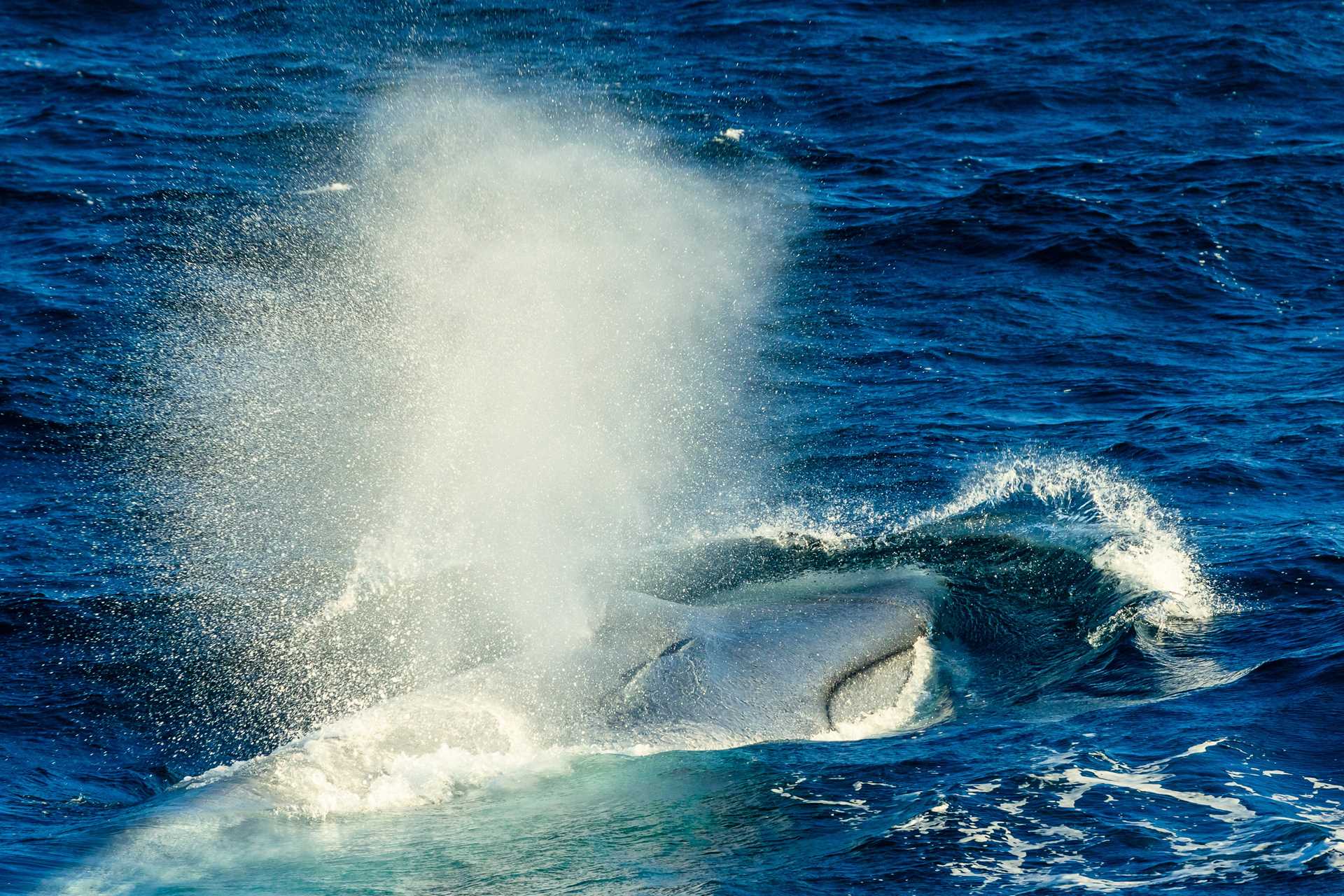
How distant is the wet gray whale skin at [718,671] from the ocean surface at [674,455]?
0.21 ft

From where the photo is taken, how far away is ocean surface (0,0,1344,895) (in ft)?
47.3

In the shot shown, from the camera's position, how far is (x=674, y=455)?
2488 cm

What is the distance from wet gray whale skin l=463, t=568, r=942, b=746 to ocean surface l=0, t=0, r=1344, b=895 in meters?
0.06

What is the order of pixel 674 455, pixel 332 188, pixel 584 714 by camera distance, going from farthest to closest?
1. pixel 332 188
2. pixel 674 455
3. pixel 584 714

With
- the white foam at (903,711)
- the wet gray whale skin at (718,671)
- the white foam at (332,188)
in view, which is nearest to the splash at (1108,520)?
the white foam at (903,711)

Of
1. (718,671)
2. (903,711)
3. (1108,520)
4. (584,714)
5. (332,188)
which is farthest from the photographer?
(332,188)

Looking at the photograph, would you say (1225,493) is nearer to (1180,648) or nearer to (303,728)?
(1180,648)

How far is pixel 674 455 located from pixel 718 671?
8386mm

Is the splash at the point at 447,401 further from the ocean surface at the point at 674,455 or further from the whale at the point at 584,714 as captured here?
the whale at the point at 584,714

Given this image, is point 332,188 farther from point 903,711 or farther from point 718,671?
point 903,711

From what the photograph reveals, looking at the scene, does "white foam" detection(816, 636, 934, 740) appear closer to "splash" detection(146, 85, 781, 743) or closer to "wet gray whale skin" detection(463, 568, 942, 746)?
"wet gray whale skin" detection(463, 568, 942, 746)

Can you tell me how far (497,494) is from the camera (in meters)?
22.6

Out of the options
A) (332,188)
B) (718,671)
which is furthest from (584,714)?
(332,188)

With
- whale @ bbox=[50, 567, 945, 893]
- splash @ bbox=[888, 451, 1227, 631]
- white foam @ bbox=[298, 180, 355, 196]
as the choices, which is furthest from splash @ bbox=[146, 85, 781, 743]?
splash @ bbox=[888, 451, 1227, 631]
